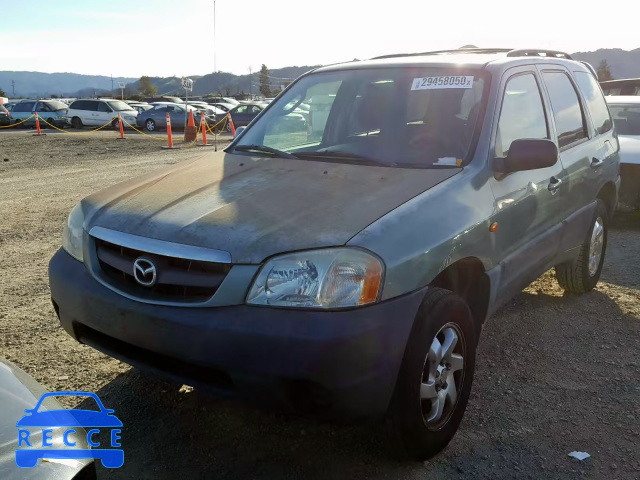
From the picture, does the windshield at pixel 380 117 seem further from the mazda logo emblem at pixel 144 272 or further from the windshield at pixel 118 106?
the windshield at pixel 118 106

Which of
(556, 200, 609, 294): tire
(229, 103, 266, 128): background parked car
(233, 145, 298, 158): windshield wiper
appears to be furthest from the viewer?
(229, 103, 266, 128): background parked car

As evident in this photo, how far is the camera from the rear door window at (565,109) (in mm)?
4229

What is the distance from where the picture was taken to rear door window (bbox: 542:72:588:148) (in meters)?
4.23

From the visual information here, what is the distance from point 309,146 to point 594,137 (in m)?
2.41

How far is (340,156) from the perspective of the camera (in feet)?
11.5

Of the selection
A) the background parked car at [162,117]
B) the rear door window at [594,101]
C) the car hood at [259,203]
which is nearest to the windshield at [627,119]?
the rear door window at [594,101]

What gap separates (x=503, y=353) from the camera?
13.3 feet

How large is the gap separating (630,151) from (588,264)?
3370 mm

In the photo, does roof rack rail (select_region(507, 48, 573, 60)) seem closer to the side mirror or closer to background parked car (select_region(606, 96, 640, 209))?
the side mirror

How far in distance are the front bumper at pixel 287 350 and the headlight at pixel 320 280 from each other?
0.05m

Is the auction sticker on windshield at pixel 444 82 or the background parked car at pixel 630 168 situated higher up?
the auction sticker on windshield at pixel 444 82

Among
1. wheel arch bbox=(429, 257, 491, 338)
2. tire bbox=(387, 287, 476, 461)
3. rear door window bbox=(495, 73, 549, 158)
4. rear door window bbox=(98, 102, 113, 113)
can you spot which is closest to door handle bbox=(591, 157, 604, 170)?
rear door window bbox=(495, 73, 549, 158)

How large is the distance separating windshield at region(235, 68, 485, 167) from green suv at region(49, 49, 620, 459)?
13mm

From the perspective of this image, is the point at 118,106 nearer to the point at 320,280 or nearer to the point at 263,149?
the point at 263,149
